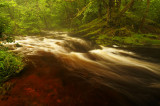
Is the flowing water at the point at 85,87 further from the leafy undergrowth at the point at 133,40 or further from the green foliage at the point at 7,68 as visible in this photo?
the leafy undergrowth at the point at 133,40

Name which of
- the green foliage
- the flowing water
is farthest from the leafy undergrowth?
the green foliage

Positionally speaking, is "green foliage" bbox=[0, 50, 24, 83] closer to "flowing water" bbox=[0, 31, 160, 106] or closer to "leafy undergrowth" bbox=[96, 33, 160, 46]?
"flowing water" bbox=[0, 31, 160, 106]

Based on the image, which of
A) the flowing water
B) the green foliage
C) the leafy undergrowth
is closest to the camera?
the flowing water

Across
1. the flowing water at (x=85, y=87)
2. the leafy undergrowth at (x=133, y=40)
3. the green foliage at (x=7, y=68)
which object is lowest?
the flowing water at (x=85, y=87)

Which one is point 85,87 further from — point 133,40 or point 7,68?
point 133,40

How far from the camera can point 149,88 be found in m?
3.24

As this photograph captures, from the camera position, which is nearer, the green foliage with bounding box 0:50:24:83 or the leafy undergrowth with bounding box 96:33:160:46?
the green foliage with bounding box 0:50:24:83

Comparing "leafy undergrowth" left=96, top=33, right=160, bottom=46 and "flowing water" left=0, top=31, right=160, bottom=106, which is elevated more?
"leafy undergrowth" left=96, top=33, right=160, bottom=46

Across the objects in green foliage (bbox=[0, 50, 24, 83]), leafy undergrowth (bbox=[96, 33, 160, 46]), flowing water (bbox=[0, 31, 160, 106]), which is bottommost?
flowing water (bbox=[0, 31, 160, 106])

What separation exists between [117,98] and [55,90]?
181cm

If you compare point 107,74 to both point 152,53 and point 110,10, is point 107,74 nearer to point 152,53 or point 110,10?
point 152,53

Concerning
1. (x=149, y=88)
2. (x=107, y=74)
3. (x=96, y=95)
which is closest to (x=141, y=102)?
(x=149, y=88)

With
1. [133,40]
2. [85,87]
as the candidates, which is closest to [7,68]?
[85,87]

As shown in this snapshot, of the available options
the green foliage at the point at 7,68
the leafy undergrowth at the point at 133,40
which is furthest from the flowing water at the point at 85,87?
the leafy undergrowth at the point at 133,40
